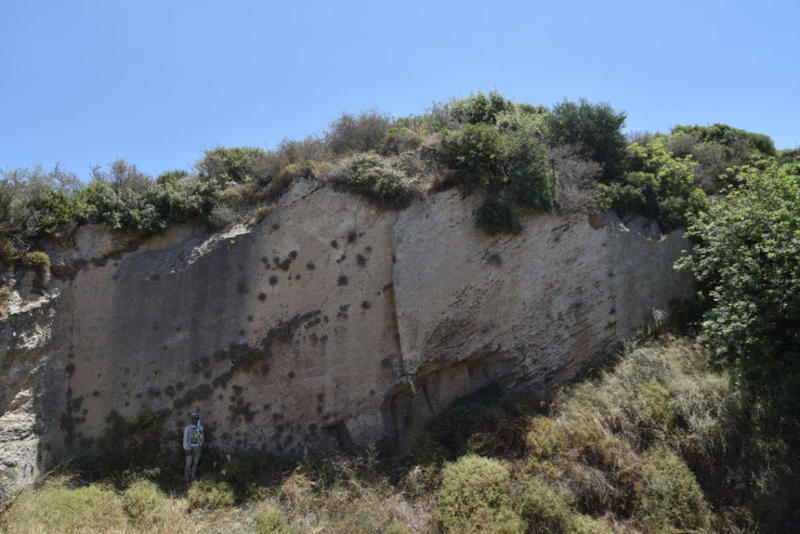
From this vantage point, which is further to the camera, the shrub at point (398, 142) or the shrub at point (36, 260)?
the shrub at point (398, 142)

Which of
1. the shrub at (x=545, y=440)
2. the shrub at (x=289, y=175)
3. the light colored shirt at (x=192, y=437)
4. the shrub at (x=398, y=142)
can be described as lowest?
the shrub at (x=545, y=440)

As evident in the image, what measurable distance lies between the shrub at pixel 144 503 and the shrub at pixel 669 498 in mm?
8684

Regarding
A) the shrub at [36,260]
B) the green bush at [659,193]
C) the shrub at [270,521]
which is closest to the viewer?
the shrub at [270,521]

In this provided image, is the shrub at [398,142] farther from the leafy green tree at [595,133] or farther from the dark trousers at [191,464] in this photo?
the dark trousers at [191,464]

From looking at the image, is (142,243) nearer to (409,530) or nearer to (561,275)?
(409,530)

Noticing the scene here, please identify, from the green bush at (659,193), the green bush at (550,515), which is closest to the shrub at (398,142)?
the green bush at (659,193)

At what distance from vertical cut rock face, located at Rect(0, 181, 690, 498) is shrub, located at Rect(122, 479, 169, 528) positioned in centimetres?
138

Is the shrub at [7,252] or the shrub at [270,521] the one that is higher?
the shrub at [7,252]

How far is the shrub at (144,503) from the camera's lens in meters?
8.78

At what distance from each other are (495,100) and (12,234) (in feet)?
46.3

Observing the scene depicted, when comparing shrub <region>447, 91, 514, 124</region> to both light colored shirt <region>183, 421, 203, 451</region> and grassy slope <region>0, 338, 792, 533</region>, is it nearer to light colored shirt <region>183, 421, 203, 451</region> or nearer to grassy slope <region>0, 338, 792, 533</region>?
grassy slope <region>0, 338, 792, 533</region>

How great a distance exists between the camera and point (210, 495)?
370 inches

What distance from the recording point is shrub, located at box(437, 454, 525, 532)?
7.90 metres

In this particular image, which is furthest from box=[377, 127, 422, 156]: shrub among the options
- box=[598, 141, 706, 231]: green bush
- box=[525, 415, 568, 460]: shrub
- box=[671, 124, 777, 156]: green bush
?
box=[671, 124, 777, 156]: green bush
